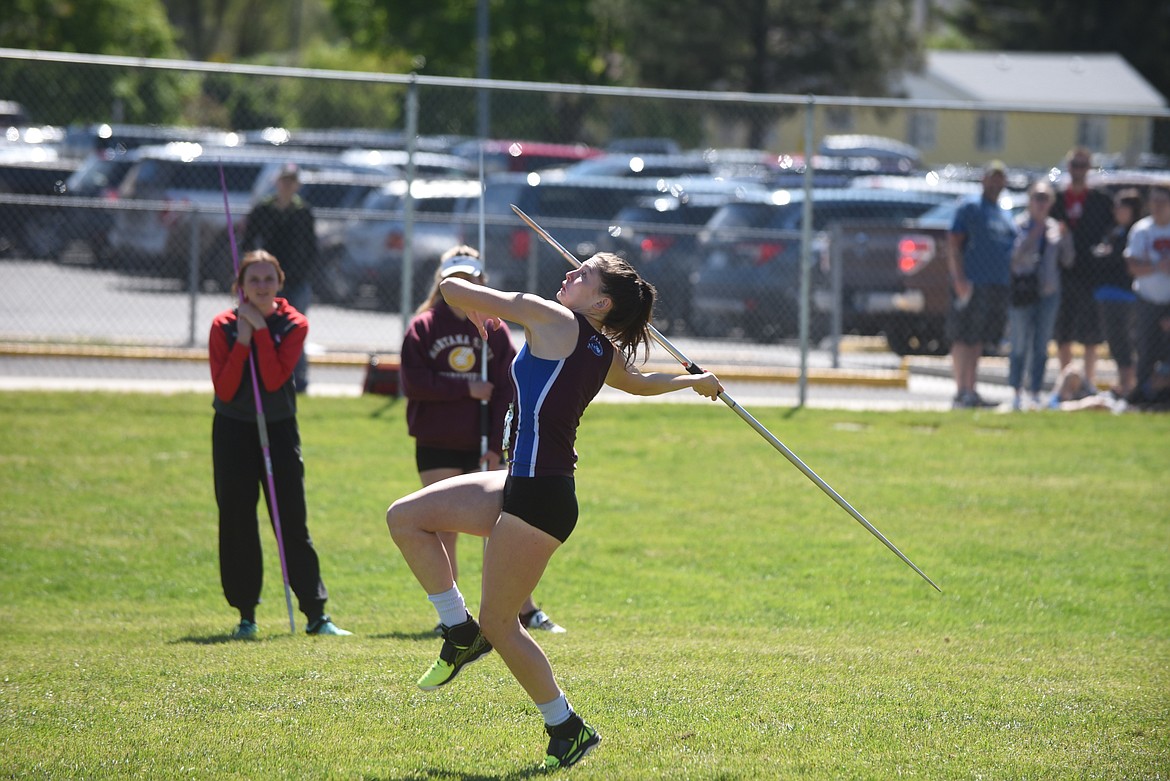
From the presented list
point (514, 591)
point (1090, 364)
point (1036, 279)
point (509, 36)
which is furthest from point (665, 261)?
point (509, 36)

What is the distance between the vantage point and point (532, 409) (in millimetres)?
4898

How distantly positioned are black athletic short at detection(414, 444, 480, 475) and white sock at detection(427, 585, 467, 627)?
7.42 feet

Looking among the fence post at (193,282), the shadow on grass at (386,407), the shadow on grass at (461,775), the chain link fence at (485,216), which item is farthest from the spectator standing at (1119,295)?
the shadow on grass at (461,775)

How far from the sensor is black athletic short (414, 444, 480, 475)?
24.6ft

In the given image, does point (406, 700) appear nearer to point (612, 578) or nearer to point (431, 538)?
point (431, 538)

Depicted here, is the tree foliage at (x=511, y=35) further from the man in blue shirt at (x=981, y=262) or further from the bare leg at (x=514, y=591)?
the bare leg at (x=514, y=591)

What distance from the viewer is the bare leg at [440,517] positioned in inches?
198

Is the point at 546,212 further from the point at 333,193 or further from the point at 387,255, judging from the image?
the point at 333,193

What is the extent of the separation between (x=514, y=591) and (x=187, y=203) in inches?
428

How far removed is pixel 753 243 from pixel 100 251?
7145 millimetres

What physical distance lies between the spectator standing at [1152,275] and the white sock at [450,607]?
992 centimetres

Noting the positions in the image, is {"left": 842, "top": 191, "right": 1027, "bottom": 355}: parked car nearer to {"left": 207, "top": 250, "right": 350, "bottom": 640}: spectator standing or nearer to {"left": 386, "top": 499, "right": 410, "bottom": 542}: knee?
{"left": 207, "top": 250, "right": 350, "bottom": 640}: spectator standing

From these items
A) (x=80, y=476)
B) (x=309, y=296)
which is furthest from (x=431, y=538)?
(x=309, y=296)

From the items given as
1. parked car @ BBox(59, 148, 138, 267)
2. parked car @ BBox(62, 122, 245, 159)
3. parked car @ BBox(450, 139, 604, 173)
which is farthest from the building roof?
parked car @ BBox(59, 148, 138, 267)
